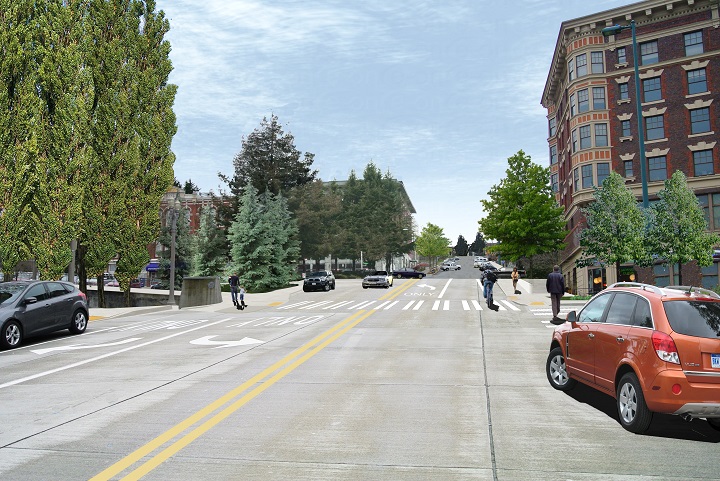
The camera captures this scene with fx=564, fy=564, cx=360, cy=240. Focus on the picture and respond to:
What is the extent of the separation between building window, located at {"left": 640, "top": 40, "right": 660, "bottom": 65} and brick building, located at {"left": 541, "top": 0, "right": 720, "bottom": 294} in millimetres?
64

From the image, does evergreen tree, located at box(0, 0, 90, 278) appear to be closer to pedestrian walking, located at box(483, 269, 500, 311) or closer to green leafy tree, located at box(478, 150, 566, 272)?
pedestrian walking, located at box(483, 269, 500, 311)

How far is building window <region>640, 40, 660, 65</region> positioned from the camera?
1574 inches

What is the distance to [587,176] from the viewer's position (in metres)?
42.1

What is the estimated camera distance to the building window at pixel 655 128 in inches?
1555

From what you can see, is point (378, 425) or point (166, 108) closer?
point (378, 425)

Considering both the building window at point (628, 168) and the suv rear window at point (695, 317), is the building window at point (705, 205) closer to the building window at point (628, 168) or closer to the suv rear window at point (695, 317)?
the building window at point (628, 168)

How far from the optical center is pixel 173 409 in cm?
742

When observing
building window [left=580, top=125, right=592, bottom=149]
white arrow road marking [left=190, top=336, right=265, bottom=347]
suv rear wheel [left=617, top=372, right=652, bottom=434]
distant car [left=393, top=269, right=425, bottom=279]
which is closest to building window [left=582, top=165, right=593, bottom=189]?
building window [left=580, top=125, right=592, bottom=149]

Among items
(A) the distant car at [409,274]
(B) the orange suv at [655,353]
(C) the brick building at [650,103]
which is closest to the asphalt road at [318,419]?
(B) the orange suv at [655,353]

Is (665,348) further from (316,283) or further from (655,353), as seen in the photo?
(316,283)

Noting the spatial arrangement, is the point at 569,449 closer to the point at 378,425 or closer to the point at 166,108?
the point at 378,425

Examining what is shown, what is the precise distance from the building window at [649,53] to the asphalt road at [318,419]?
34563 mm

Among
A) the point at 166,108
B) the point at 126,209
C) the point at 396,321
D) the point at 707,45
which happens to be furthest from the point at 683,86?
the point at 126,209

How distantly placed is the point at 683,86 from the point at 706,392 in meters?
39.8
